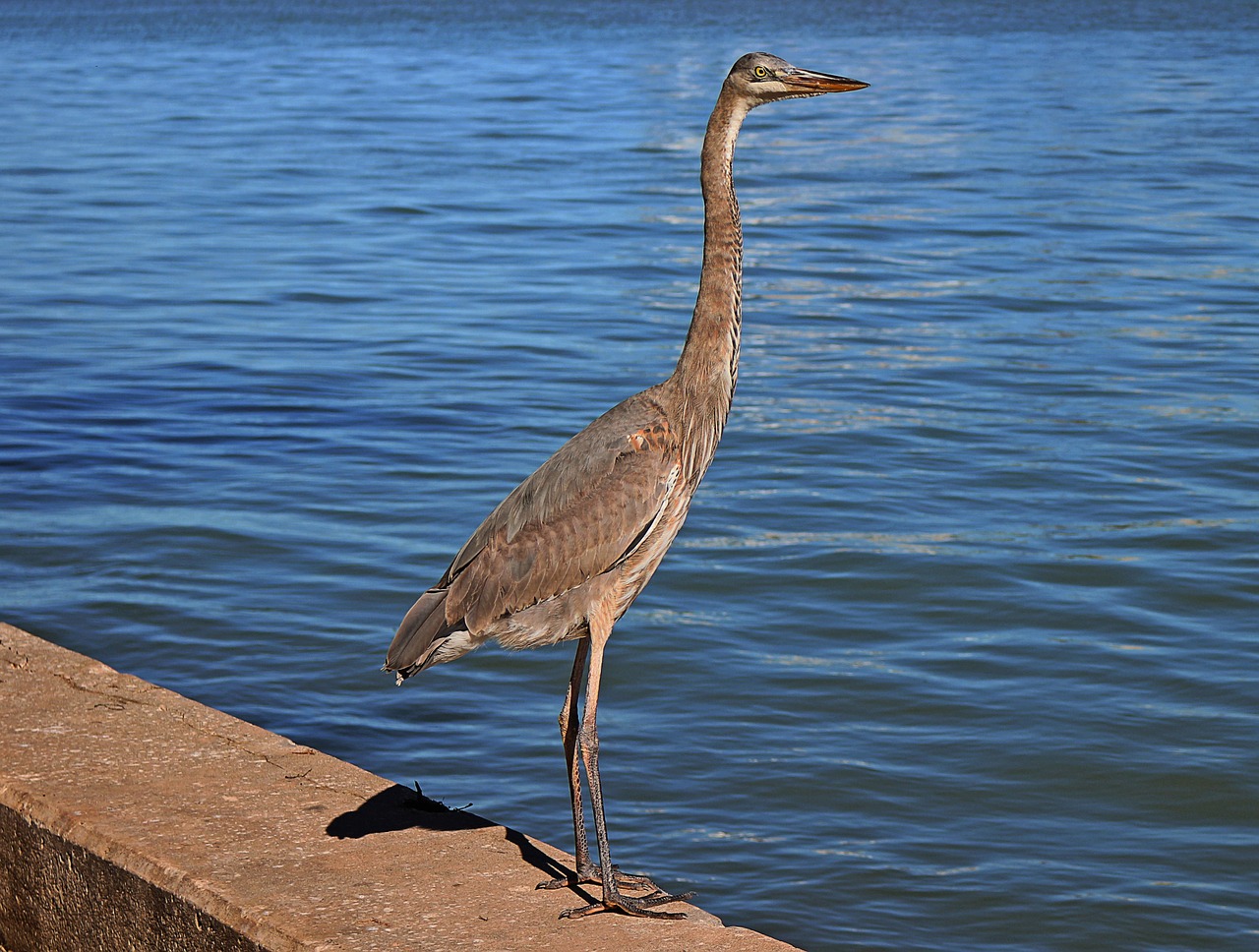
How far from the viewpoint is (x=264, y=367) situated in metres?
12.8

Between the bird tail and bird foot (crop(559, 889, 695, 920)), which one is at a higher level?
the bird tail

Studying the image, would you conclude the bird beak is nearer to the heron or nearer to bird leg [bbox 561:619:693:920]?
the heron

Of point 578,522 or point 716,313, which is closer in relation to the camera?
point 578,522

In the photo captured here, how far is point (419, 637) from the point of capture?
4.90 m

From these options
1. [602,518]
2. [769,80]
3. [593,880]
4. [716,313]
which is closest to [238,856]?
[593,880]

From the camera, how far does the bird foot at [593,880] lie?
446 cm

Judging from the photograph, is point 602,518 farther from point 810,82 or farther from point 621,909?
point 810,82

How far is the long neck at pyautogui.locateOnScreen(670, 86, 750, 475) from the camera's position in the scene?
4992mm

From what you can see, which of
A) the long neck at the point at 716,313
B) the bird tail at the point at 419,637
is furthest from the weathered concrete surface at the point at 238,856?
the long neck at the point at 716,313

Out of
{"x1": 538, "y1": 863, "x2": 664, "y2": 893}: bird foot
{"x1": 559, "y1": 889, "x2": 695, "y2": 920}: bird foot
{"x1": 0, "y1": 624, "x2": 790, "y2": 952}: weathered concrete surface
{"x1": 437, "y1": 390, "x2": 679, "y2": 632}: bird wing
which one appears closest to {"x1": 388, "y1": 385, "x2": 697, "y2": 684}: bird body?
{"x1": 437, "y1": 390, "x2": 679, "y2": 632}: bird wing

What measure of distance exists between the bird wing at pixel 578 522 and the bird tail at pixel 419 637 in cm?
4

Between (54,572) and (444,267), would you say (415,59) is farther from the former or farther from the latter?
(54,572)

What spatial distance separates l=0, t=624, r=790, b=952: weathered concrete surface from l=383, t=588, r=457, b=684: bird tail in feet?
1.22

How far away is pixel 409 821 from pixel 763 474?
6056 mm
